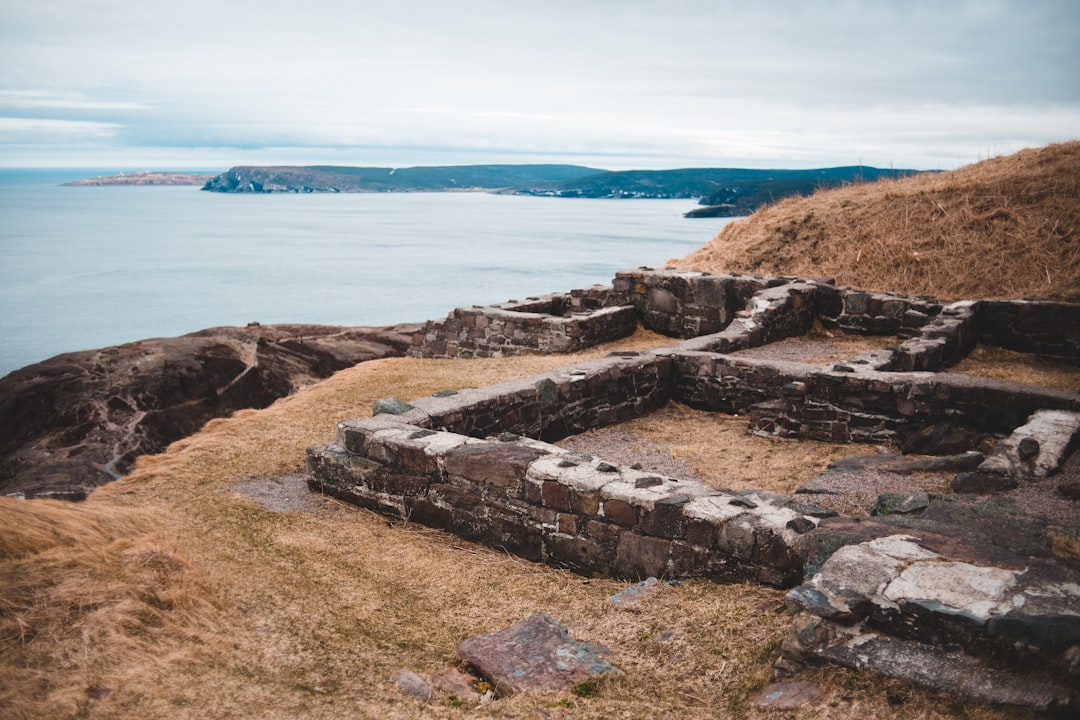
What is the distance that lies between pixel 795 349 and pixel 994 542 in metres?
9.82

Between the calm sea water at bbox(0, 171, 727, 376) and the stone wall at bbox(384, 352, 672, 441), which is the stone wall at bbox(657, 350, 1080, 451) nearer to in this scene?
the stone wall at bbox(384, 352, 672, 441)

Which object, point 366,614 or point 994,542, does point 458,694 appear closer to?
point 366,614

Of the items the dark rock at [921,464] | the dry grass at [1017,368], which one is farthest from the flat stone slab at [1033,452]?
the dry grass at [1017,368]

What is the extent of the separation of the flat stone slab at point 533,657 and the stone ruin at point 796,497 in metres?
1.10

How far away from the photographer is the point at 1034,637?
374cm

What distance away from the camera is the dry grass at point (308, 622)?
13.6 ft

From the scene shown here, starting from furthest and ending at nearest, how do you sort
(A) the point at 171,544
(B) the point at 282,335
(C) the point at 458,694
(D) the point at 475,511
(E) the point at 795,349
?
(B) the point at 282,335 → (E) the point at 795,349 → (D) the point at 475,511 → (A) the point at 171,544 → (C) the point at 458,694

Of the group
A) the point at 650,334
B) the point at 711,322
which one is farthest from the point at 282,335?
the point at 711,322

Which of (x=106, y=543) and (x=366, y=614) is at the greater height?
(x=106, y=543)

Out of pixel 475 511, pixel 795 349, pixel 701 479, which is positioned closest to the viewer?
pixel 475 511

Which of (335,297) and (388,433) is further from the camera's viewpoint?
(335,297)

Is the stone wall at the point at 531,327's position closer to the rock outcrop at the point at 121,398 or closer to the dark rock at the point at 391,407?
the rock outcrop at the point at 121,398

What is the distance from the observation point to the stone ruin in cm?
402

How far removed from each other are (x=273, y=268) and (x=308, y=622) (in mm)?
64449
